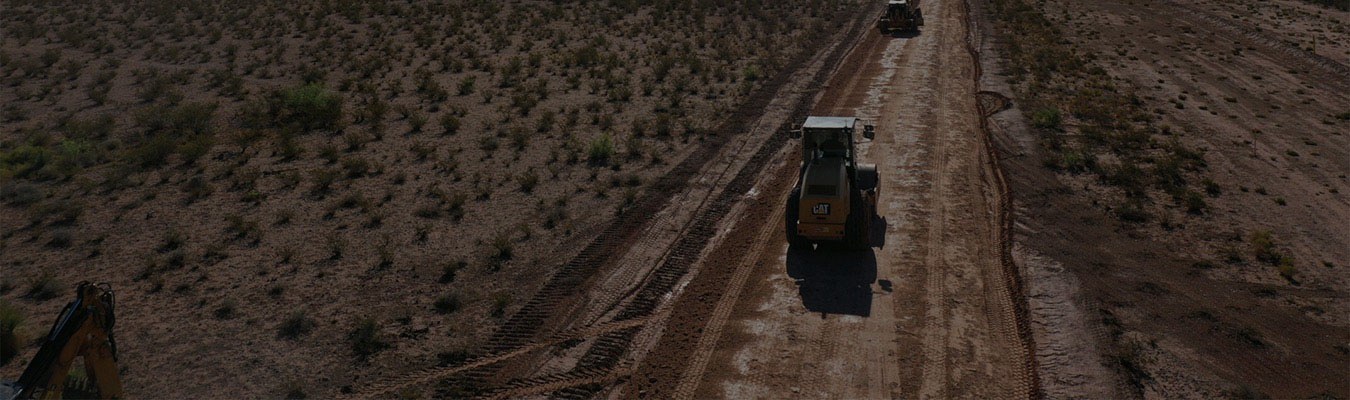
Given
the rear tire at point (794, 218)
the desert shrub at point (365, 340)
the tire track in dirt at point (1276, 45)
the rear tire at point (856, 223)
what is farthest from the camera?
the tire track in dirt at point (1276, 45)

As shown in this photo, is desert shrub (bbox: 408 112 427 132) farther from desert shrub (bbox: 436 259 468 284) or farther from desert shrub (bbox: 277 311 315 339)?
desert shrub (bbox: 277 311 315 339)

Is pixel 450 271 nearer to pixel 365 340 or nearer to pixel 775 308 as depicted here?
pixel 365 340

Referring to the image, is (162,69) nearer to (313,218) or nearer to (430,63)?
(430,63)

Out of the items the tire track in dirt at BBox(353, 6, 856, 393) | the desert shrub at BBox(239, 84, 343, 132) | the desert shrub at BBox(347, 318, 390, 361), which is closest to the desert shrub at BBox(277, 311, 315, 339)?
the desert shrub at BBox(347, 318, 390, 361)

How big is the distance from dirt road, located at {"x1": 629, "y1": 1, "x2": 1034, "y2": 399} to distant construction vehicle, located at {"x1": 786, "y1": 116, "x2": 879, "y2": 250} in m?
0.59

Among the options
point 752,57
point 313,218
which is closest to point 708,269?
point 313,218

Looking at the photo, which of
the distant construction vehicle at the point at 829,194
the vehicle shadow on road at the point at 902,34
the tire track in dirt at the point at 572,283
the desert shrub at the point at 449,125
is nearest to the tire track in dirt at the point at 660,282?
the tire track in dirt at the point at 572,283

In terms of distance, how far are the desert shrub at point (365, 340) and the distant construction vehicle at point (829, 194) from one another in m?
7.12

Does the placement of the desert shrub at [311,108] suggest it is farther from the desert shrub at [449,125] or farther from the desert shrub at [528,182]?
the desert shrub at [528,182]

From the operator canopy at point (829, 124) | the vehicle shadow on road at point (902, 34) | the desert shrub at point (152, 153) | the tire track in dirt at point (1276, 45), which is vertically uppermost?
the operator canopy at point (829, 124)

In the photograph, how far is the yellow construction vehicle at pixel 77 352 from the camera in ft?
29.3

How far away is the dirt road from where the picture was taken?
1147 centimetres

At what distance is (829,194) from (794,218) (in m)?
0.93

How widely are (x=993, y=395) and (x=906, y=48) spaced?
88.3ft
